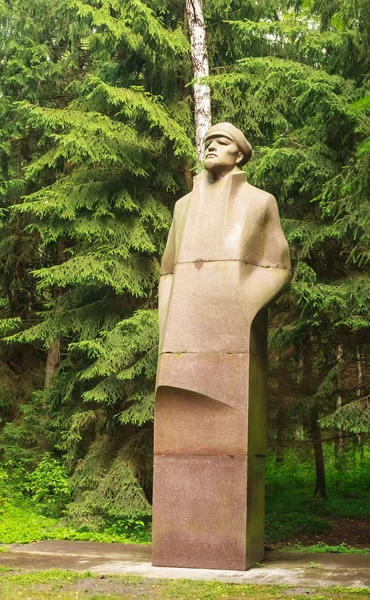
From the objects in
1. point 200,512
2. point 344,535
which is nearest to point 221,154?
point 200,512

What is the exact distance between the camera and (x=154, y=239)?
40.6 ft

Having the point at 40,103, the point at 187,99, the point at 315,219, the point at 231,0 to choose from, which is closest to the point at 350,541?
the point at 315,219

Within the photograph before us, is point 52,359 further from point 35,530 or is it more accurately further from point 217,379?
point 217,379

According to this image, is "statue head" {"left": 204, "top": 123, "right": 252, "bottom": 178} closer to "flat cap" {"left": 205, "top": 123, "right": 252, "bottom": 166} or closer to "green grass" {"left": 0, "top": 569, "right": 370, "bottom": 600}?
"flat cap" {"left": 205, "top": 123, "right": 252, "bottom": 166}

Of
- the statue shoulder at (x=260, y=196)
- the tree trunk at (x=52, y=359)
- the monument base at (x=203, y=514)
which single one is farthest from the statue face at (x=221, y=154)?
the tree trunk at (x=52, y=359)

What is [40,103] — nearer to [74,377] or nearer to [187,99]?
[187,99]

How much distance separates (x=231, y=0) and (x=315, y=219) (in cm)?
377

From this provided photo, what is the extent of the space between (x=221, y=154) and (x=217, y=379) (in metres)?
1.95

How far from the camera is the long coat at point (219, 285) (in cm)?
693

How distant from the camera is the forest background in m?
10.3

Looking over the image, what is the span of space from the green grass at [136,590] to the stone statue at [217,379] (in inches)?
27.1

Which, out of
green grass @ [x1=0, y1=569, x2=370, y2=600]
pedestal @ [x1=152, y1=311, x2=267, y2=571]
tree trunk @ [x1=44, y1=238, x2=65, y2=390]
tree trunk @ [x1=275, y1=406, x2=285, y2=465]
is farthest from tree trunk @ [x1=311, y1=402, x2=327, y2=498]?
green grass @ [x1=0, y1=569, x2=370, y2=600]

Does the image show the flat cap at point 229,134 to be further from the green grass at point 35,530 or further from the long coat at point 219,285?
the green grass at point 35,530

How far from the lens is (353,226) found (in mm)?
9914
